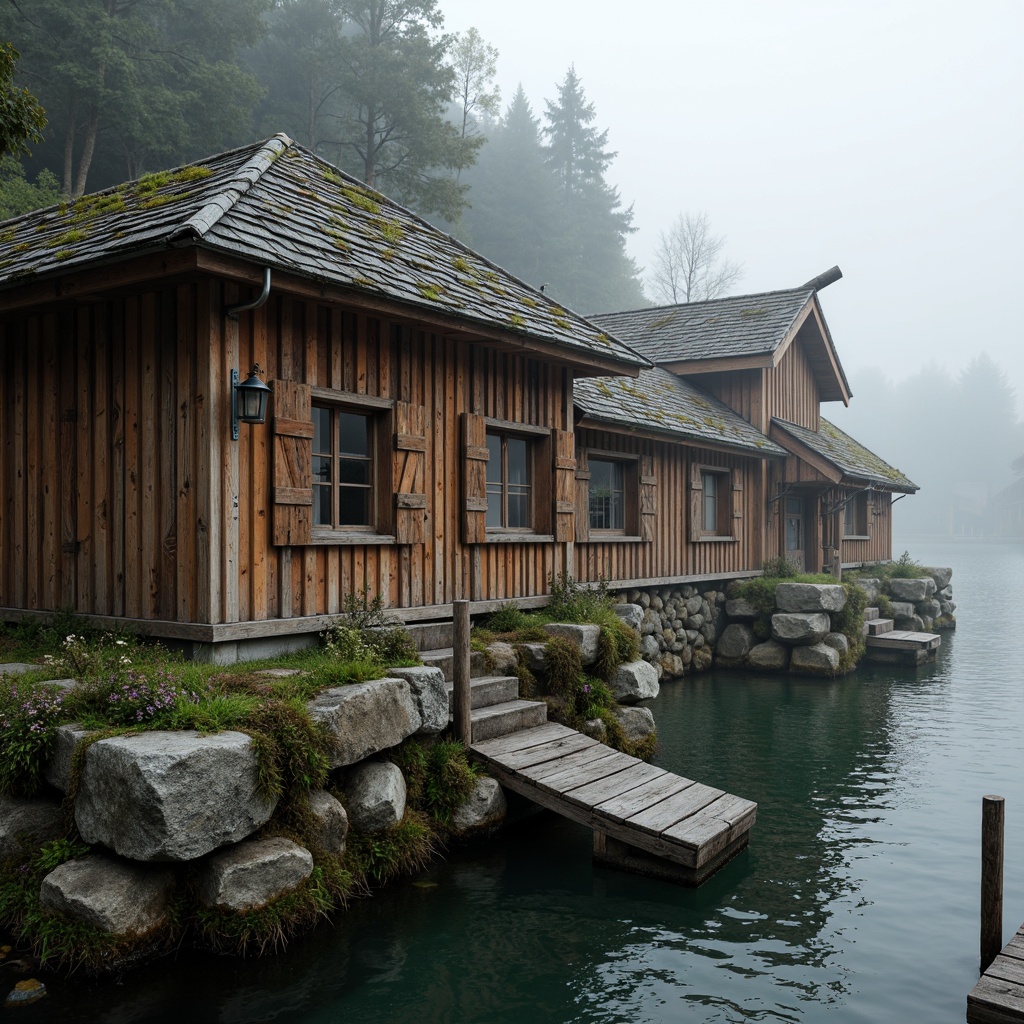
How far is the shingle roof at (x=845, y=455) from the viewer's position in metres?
18.8

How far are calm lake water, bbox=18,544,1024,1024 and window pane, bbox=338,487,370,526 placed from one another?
3107mm

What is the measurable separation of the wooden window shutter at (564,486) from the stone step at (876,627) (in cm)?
966

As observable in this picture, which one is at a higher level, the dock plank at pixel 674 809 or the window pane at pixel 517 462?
the window pane at pixel 517 462

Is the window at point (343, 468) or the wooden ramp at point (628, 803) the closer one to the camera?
the wooden ramp at point (628, 803)

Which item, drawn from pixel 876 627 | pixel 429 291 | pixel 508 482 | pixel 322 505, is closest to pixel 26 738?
pixel 322 505

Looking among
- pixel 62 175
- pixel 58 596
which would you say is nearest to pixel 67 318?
pixel 58 596

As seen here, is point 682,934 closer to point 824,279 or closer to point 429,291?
point 429,291

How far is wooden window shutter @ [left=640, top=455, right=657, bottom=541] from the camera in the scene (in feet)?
48.3

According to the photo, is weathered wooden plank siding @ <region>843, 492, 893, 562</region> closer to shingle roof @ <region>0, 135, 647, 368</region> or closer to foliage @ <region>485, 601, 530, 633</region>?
shingle roof @ <region>0, 135, 647, 368</region>

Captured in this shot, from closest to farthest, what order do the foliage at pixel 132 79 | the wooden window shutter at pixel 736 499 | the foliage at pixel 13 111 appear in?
the foliage at pixel 13 111
the wooden window shutter at pixel 736 499
the foliage at pixel 132 79

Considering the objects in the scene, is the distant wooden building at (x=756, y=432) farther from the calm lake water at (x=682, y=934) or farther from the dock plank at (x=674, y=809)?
the dock plank at (x=674, y=809)

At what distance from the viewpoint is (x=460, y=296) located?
9.04m

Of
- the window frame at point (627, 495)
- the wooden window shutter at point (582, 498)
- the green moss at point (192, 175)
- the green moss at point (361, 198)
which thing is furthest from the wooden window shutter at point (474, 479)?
the window frame at point (627, 495)

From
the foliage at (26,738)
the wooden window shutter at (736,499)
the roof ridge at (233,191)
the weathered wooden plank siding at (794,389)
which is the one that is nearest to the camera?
the foliage at (26,738)
